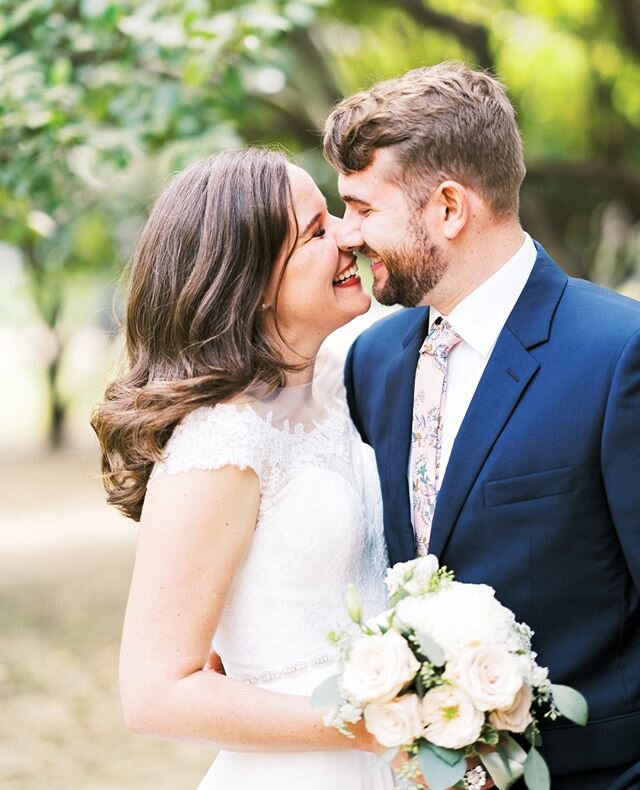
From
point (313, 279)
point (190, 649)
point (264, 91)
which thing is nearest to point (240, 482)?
point (190, 649)

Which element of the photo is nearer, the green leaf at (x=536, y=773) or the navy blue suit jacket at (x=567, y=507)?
the green leaf at (x=536, y=773)

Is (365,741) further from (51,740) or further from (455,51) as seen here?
(455,51)

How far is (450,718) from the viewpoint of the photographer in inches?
85.1

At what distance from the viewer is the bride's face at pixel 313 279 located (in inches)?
114

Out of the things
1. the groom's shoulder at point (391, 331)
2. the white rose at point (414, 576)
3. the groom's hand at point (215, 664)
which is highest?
the groom's shoulder at point (391, 331)

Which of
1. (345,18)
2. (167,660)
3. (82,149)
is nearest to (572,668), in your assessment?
(167,660)

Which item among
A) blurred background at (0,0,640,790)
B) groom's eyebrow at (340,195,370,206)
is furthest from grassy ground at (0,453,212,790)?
groom's eyebrow at (340,195,370,206)

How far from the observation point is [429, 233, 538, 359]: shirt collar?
2.80 meters

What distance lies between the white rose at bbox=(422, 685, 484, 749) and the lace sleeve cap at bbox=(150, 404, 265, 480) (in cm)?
72

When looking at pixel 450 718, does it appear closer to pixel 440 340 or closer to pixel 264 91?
pixel 440 340

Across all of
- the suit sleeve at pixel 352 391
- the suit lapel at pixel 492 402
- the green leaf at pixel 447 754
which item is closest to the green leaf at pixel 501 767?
the green leaf at pixel 447 754

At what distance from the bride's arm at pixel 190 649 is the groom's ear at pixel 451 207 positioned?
894 mm

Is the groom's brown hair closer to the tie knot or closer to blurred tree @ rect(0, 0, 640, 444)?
the tie knot

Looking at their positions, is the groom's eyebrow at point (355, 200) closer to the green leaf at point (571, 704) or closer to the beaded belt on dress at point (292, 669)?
the beaded belt on dress at point (292, 669)
